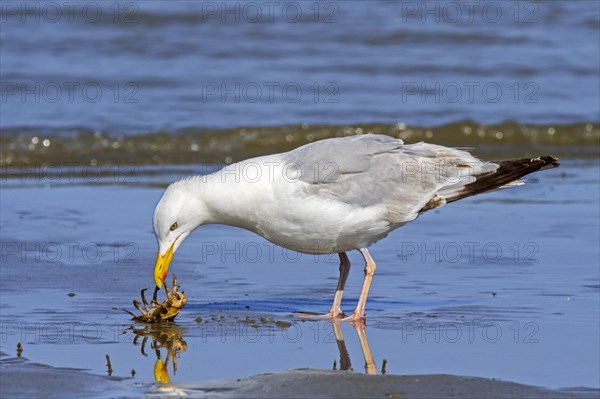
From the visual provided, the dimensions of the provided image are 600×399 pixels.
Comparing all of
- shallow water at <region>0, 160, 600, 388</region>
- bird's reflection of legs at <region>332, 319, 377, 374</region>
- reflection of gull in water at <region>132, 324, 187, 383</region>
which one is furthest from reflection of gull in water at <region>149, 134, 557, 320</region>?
shallow water at <region>0, 160, 600, 388</region>

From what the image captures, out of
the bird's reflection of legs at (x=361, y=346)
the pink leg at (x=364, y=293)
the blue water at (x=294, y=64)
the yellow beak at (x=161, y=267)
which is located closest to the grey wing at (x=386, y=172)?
the pink leg at (x=364, y=293)

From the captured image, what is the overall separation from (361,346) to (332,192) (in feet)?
3.33

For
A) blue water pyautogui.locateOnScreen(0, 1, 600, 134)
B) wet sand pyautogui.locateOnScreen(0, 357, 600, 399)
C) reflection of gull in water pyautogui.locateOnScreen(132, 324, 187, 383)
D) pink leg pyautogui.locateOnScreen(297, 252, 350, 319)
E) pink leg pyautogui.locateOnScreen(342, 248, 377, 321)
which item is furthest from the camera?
blue water pyautogui.locateOnScreen(0, 1, 600, 134)

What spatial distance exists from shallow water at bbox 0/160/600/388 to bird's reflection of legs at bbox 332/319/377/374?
3 centimetres

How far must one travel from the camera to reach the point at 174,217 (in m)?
6.71

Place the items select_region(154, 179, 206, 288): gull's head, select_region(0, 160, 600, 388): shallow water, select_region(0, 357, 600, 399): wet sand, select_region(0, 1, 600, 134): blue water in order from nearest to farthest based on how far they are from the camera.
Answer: select_region(0, 357, 600, 399): wet sand → select_region(0, 160, 600, 388): shallow water → select_region(154, 179, 206, 288): gull's head → select_region(0, 1, 600, 134): blue water

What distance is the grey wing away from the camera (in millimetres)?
6906

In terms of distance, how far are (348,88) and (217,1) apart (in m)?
5.35

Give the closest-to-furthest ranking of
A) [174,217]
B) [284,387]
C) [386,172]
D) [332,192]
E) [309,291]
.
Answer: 1. [284,387]
2. [174,217]
3. [332,192]
4. [386,172]
5. [309,291]

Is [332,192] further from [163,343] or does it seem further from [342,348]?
[163,343]

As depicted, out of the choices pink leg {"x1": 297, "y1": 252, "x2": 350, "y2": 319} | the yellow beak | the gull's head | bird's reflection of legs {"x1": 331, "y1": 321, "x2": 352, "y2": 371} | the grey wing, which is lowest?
bird's reflection of legs {"x1": 331, "y1": 321, "x2": 352, "y2": 371}

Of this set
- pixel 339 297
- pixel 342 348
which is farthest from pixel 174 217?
pixel 342 348

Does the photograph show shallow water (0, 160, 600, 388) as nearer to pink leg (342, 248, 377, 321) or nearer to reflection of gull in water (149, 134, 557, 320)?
pink leg (342, 248, 377, 321)

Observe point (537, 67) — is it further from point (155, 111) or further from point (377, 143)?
point (377, 143)
